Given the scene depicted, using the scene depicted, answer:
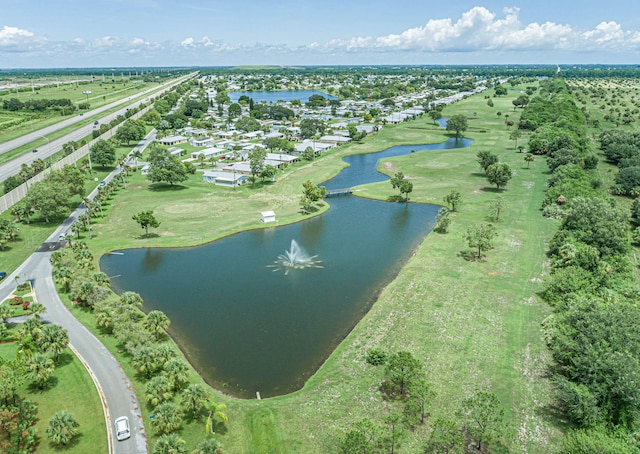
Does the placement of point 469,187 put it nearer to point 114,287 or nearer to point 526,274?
point 526,274

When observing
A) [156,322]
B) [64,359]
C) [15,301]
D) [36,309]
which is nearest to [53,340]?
[64,359]

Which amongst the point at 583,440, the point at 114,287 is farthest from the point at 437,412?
the point at 114,287

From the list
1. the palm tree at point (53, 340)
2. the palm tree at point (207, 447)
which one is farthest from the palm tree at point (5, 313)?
the palm tree at point (207, 447)

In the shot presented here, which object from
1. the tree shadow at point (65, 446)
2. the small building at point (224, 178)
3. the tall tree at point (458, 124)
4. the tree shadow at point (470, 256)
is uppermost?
the tall tree at point (458, 124)

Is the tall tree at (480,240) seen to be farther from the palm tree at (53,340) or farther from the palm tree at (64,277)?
the palm tree at (64,277)

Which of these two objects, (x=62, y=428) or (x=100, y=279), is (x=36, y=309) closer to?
(x=100, y=279)

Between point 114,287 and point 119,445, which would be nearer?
point 119,445

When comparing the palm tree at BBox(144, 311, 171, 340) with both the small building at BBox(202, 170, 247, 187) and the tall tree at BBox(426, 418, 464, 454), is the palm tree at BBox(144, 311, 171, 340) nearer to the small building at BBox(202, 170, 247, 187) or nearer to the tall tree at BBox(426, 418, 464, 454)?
the tall tree at BBox(426, 418, 464, 454)
